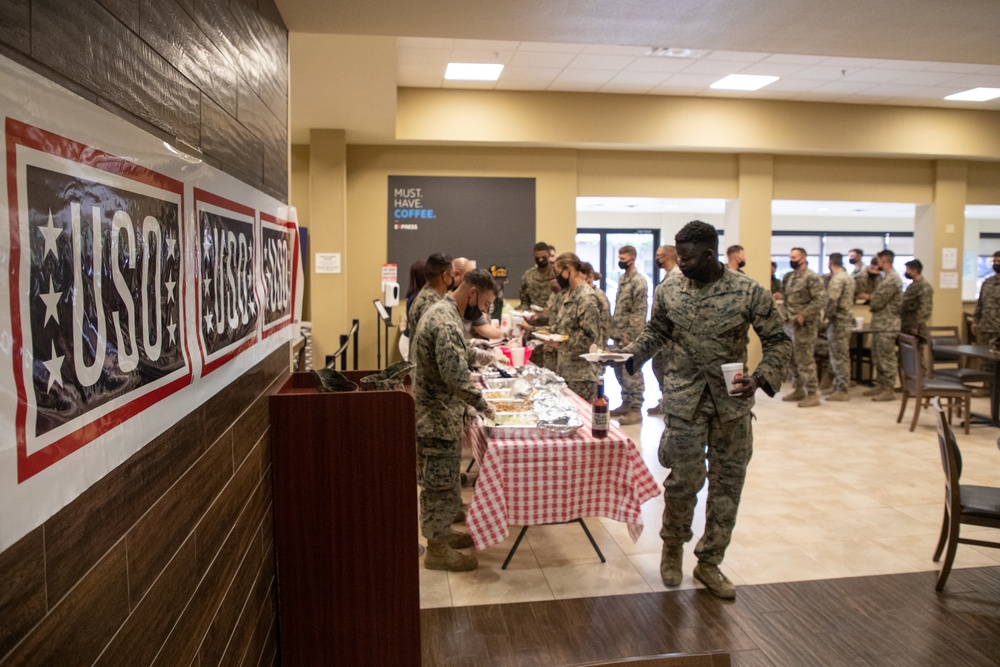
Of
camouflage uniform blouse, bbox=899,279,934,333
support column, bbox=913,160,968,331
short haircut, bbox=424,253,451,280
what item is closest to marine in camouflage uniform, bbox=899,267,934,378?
camouflage uniform blouse, bbox=899,279,934,333

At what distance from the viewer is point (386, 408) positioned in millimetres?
2328

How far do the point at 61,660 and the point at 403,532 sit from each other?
1604 mm

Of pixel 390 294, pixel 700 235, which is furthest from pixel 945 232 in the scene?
pixel 700 235

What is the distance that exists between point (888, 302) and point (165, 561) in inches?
374

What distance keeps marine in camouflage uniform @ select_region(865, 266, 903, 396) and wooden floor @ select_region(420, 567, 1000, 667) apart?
5.87 metres

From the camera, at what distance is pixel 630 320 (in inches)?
293

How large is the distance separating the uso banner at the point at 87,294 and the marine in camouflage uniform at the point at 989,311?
34.3 ft

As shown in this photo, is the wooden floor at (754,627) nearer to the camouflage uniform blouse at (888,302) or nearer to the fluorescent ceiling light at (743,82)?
the camouflage uniform blouse at (888,302)

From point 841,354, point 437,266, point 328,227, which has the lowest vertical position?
point 841,354

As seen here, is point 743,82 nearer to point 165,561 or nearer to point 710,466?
point 710,466

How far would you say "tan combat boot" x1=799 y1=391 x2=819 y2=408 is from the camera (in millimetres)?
8310

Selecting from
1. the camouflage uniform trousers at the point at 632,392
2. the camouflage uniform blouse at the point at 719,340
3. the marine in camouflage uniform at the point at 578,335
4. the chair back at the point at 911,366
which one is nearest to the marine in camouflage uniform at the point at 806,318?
the chair back at the point at 911,366

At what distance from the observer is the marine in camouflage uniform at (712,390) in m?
3.19

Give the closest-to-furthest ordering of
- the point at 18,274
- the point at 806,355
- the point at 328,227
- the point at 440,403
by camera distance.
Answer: the point at 18,274 → the point at 440,403 → the point at 328,227 → the point at 806,355
